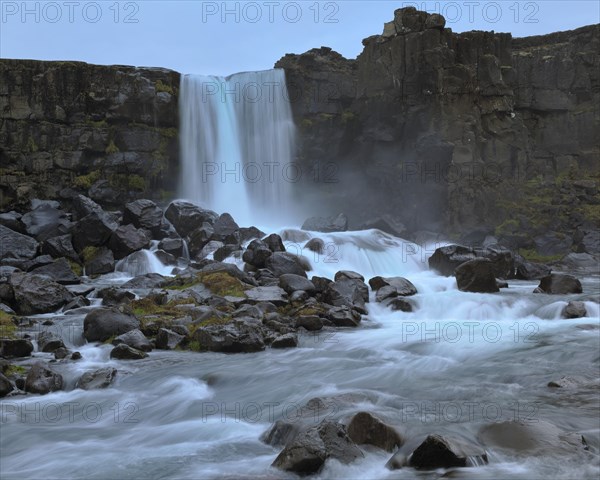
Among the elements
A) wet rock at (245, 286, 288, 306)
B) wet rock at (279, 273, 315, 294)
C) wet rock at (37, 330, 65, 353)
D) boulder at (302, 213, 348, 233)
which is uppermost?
boulder at (302, 213, 348, 233)

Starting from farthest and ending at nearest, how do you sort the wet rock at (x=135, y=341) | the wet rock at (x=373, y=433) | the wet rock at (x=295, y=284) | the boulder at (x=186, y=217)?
the boulder at (x=186, y=217), the wet rock at (x=295, y=284), the wet rock at (x=135, y=341), the wet rock at (x=373, y=433)

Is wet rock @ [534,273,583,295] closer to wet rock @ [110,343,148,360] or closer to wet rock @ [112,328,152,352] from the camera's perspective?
wet rock @ [112,328,152,352]

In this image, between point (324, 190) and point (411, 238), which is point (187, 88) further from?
point (411, 238)

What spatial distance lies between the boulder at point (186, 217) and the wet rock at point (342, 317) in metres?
10.6

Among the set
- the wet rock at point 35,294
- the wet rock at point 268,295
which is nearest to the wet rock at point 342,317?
the wet rock at point 268,295

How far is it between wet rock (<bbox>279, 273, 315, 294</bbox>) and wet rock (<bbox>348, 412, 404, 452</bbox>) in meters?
8.78

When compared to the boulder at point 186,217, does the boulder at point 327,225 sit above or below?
below

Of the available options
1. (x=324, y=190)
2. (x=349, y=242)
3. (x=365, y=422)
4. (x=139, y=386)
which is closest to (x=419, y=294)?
(x=349, y=242)

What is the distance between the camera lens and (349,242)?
76.7 ft

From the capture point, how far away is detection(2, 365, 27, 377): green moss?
32.1 feet

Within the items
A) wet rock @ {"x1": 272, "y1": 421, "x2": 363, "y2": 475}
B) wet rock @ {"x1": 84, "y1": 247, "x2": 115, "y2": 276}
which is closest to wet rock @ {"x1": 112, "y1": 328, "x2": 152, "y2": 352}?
wet rock @ {"x1": 272, "y1": 421, "x2": 363, "y2": 475}

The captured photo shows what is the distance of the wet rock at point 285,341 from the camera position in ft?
39.3

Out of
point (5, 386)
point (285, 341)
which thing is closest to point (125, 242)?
point (285, 341)

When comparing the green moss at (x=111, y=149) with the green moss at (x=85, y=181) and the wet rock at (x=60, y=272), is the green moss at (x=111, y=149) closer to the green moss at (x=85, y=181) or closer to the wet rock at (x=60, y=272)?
the green moss at (x=85, y=181)
